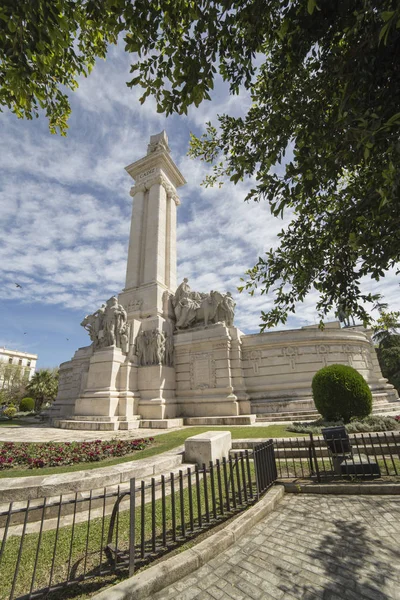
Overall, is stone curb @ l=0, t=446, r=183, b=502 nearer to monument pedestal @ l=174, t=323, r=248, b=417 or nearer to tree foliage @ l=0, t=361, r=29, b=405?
monument pedestal @ l=174, t=323, r=248, b=417

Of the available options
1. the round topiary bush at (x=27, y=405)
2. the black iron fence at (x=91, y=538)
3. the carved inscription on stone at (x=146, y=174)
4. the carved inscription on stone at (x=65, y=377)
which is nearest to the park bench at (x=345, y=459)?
the black iron fence at (x=91, y=538)

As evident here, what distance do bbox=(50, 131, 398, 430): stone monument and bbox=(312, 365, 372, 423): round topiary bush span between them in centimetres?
371

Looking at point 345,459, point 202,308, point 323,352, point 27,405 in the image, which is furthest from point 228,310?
point 27,405

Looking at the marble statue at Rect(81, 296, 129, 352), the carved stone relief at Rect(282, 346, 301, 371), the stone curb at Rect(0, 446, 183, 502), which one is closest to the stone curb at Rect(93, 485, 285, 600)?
the stone curb at Rect(0, 446, 183, 502)

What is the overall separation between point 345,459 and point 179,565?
477 cm

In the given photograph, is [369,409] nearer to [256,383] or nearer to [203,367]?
[256,383]

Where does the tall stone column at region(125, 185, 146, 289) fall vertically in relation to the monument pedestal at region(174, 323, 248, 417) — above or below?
above

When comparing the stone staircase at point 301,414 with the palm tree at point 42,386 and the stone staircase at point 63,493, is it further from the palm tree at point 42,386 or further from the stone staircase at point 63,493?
the palm tree at point 42,386

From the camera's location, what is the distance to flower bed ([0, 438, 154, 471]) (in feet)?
24.2

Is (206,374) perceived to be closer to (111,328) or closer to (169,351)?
(169,351)

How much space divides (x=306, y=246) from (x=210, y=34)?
155 inches

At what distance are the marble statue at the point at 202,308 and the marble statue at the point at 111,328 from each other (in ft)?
13.3

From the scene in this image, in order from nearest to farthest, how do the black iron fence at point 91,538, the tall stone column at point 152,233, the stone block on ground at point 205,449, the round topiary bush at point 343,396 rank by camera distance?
the black iron fence at point 91,538
the stone block on ground at point 205,449
the round topiary bush at point 343,396
the tall stone column at point 152,233

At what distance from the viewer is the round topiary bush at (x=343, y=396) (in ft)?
39.5
